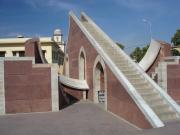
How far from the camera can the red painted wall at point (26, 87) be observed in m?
13.3

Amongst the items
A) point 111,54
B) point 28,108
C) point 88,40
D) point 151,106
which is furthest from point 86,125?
point 88,40

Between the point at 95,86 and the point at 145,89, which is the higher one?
the point at 145,89

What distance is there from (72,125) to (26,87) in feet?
13.8

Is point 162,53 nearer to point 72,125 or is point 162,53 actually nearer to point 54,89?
point 54,89

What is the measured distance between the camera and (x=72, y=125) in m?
10.4

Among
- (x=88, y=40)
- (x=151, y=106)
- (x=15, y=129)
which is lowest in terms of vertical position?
(x=15, y=129)

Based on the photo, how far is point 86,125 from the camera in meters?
10.3

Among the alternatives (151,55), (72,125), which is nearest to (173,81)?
(151,55)

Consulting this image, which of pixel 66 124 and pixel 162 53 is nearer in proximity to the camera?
pixel 66 124

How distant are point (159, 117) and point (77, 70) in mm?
10968

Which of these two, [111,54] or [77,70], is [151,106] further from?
[77,70]

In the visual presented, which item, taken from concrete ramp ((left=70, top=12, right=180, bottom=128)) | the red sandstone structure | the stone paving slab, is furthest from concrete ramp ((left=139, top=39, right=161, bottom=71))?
the stone paving slab

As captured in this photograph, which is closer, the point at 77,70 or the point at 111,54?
the point at 111,54

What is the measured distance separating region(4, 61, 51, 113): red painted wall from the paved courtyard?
24.7 inches
